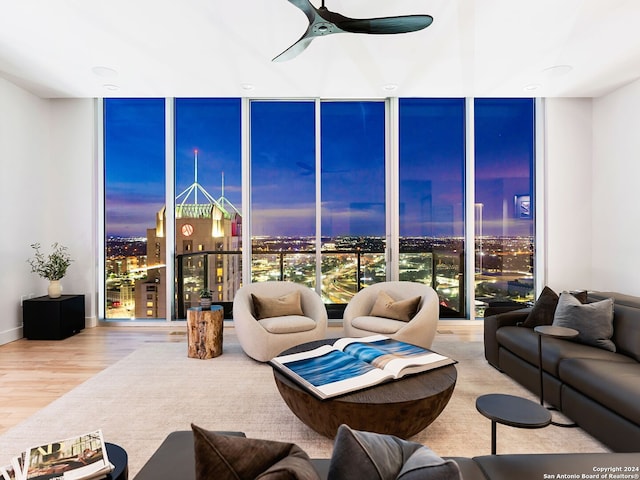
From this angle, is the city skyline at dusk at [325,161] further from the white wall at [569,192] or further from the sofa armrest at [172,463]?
the sofa armrest at [172,463]

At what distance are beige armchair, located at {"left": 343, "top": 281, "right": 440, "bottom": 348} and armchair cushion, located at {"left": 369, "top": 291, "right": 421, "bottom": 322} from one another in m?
0.04

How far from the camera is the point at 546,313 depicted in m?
3.32

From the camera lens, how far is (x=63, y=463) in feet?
4.11

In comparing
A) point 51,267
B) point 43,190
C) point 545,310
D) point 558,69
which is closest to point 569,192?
point 558,69

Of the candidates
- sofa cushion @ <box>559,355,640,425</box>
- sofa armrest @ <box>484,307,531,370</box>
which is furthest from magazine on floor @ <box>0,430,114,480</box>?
sofa armrest @ <box>484,307,531,370</box>

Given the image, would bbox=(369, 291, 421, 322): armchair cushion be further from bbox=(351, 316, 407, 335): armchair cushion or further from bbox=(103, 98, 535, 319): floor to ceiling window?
bbox=(103, 98, 535, 319): floor to ceiling window

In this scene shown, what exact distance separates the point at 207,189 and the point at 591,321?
15.1 ft

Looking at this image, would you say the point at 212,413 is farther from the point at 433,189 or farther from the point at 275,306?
the point at 433,189

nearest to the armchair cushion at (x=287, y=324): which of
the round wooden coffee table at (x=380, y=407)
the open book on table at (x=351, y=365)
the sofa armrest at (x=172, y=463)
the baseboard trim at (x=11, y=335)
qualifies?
the open book on table at (x=351, y=365)

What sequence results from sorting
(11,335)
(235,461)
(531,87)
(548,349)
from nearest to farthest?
(235,461) → (548,349) → (11,335) → (531,87)

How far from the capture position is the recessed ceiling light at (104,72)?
4172 mm

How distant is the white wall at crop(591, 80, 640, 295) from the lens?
4477mm

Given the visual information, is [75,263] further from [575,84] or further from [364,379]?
[575,84]

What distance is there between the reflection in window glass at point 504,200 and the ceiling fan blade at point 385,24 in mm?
3233
